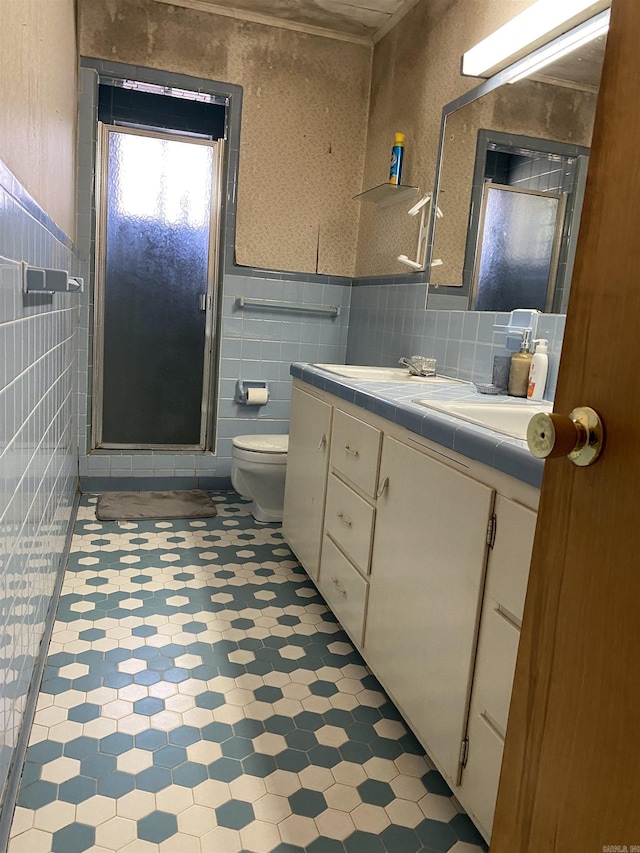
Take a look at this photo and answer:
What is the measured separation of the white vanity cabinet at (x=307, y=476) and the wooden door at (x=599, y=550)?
155 centimetres

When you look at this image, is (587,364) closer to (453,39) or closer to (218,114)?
(453,39)

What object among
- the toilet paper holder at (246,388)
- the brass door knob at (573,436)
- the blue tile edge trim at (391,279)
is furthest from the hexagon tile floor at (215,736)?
the blue tile edge trim at (391,279)

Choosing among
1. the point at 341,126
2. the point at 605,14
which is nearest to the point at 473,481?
the point at 605,14

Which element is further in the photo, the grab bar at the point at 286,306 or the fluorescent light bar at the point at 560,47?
the grab bar at the point at 286,306

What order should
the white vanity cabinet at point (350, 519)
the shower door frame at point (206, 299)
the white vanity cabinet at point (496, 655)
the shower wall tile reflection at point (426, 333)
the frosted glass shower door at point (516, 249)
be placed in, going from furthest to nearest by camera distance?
the shower door frame at point (206, 299) → the shower wall tile reflection at point (426, 333) → the frosted glass shower door at point (516, 249) → the white vanity cabinet at point (350, 519) → the white vanity cabinet at point (496, 655)

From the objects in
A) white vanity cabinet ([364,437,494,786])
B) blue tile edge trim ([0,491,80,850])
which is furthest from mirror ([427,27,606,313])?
blue tile edge trim ([0,491,80,850])

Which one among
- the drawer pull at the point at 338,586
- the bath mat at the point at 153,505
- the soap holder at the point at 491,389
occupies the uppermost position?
the soap holder at the point at 491,389

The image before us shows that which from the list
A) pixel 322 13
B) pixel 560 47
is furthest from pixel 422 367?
pixel 322 13

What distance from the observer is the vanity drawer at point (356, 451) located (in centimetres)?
184

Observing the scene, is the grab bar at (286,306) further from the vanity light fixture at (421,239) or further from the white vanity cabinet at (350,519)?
the white vanity cabinet at (350,519)

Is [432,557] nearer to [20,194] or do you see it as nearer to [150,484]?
[20,194]

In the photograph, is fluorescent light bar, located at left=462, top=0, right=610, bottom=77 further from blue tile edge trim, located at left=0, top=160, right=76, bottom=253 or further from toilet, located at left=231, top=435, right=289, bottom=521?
toilet, located at left=231, top=435, right=289, bottom=521

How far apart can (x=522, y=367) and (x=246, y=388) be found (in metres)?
1.84

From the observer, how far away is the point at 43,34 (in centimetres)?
168
